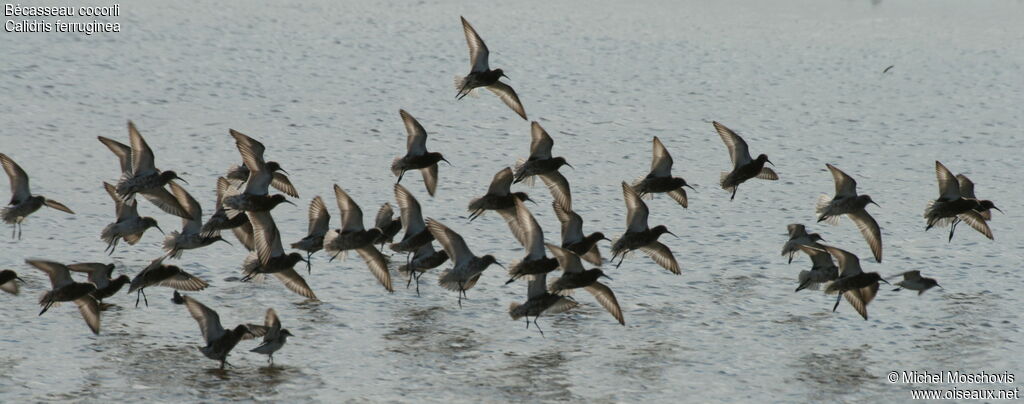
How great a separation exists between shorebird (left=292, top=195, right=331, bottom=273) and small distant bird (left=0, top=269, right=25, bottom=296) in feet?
9.13

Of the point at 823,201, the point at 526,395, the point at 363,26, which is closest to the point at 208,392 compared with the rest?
the point at 526,395

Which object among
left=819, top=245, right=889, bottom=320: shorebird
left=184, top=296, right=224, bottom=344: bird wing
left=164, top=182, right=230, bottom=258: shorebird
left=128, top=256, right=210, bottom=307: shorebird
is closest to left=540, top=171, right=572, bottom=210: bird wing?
left=819, top=245, right=889, bottom=320: shorebird

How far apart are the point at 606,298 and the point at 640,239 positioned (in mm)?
1746

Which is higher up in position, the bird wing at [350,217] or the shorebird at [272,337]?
the bird wing at [350,217]

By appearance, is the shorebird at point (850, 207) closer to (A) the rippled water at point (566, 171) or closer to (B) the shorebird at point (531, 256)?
(A) the rippled water at point (566, 171)

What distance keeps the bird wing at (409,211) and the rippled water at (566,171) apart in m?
0.73

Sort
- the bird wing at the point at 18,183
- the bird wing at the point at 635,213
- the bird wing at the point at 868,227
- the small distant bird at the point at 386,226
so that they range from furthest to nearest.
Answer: the bird wing at the point at 868,227 < the bird wing at the point at 635,213 < the bird wing at the point at 18,183 < the small distant bird at the point at 386,226

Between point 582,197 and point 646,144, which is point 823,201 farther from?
point 646,144

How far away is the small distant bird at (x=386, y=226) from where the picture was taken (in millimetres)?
14102

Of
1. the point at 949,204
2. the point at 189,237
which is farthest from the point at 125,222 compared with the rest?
the point at 949,204

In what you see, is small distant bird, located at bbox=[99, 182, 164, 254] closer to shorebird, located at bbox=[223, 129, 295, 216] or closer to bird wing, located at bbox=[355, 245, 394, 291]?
shorebird, located at bbox=[223, 129, 295, 216]

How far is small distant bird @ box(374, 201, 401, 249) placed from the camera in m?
14.1

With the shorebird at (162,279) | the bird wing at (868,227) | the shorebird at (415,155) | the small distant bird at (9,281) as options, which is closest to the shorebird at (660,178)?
the bird wing at (868,227)

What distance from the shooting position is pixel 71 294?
465 inches
